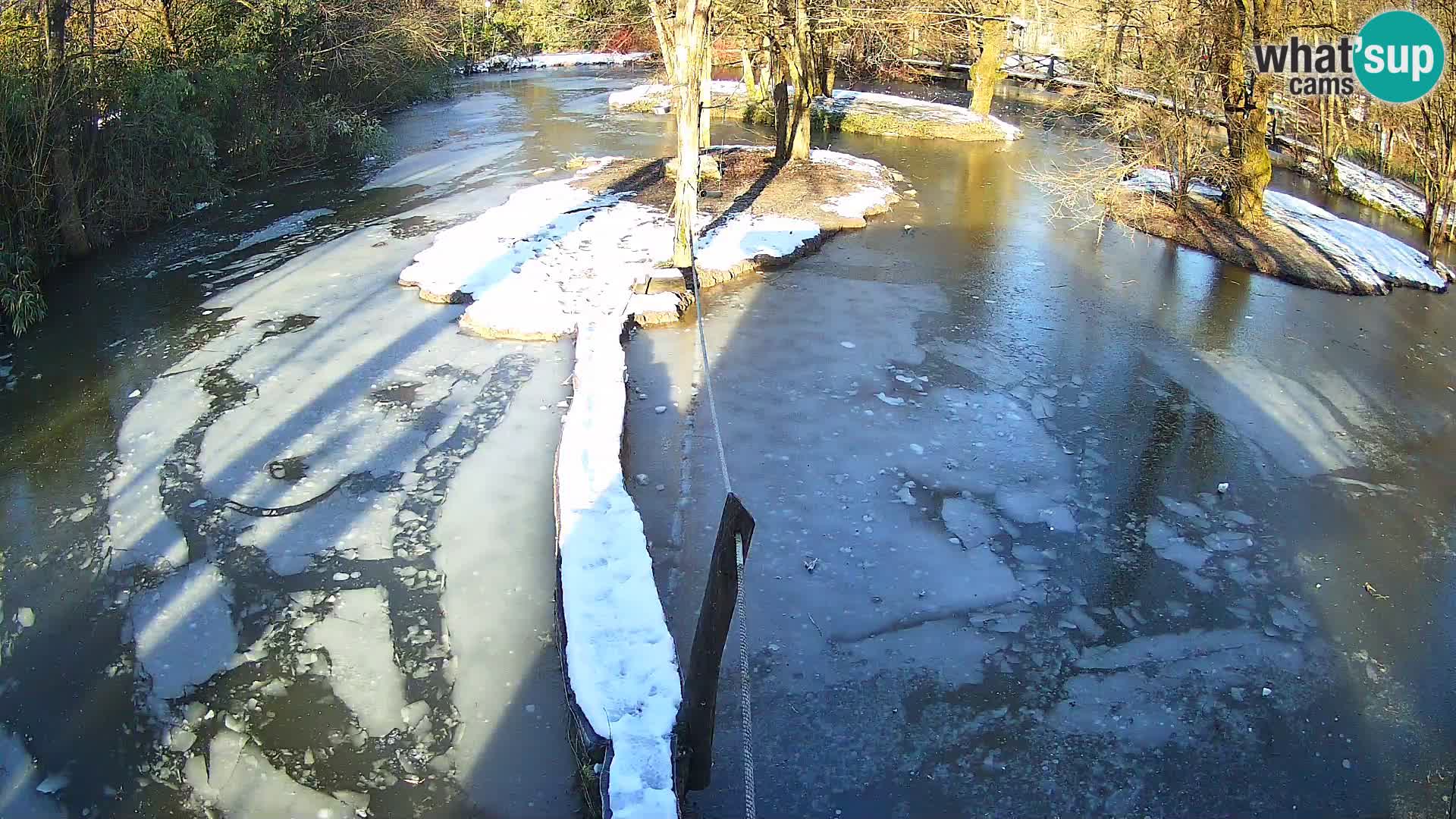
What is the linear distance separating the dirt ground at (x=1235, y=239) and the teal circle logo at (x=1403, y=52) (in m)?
2.47

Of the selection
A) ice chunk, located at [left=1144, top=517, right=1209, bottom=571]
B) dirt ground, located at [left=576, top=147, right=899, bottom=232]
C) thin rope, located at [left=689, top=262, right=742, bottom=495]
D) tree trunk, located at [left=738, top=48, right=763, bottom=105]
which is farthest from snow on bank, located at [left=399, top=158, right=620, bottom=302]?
tree trunk, located at [left=738, top=48, right=763, bottom=105]

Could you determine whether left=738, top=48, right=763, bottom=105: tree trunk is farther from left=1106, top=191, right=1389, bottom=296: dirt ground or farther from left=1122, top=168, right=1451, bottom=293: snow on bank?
left=1106, top=191, right=1389, bottom=296: dirt ground

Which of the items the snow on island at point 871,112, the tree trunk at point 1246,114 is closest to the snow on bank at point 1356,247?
the tree trunk at point 1246,114

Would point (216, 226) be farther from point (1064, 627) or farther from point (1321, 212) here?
point (1321, 212)

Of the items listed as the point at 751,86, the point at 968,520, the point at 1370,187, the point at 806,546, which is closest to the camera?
the point at 806,546

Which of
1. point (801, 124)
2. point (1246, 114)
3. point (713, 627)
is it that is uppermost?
point (801, 124)

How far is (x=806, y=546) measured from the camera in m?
6.68

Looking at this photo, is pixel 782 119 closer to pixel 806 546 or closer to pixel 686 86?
pixel 686 86

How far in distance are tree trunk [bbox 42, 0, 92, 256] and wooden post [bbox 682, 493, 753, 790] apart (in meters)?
11.8

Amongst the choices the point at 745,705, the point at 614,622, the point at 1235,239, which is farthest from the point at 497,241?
the point at 1235,239

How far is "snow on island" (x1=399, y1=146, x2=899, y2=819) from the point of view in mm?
4676

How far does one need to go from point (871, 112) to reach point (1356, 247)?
12.7 metres

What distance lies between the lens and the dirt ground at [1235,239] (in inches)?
492

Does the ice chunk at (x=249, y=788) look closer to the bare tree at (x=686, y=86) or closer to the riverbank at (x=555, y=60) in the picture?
the bare tree at (x=686, y=86)
